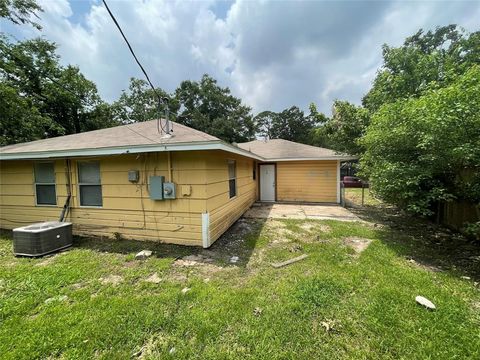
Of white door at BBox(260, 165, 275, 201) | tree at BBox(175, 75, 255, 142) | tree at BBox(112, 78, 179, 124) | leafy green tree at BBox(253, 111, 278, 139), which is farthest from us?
leafy green tree at BBox(253, 111, 278, 139)

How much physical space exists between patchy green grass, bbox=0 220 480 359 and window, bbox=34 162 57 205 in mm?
1663

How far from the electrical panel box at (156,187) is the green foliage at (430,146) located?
522 cm

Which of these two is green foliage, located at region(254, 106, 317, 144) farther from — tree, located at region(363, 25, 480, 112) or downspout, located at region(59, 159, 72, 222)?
downspout, located at region(59, 159, 72, 222)

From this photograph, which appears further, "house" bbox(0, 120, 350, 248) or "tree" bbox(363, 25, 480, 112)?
"tree" bbox(363, 25, 480, 112)

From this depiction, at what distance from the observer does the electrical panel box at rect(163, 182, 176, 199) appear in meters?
4.52

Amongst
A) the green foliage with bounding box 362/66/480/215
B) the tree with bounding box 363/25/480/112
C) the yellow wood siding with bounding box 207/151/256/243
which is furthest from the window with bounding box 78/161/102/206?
the tree with bounding box 363/25/480/112

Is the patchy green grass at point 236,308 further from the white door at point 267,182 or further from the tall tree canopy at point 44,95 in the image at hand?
the tall tree canopy at point 44,95

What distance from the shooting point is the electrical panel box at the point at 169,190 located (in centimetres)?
452

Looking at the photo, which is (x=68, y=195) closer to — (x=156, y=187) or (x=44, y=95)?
(x=156, y=187)

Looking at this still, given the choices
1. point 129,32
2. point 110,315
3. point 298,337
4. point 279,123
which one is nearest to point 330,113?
point 129,32

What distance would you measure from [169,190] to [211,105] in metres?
27.7

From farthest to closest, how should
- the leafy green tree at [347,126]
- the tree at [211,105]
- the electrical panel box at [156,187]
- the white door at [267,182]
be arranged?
the tree at [211,105] < the white door at [267,182] < the leafy green tree at [347,126] < the electrical panel box at [156,187]

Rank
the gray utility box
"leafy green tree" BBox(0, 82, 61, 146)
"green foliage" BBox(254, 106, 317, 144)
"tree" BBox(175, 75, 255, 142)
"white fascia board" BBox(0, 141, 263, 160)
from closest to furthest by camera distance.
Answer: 1. "white fascia board" BBox(0, 141, 263, 160)
2. the gray utility box
3. "leafy green tree" BBox(0, 82, 61, 146)
4. "tree" BBox(175, 75, 255, 142)
5. "green foliage" BBox(254, 106, 317, 144)

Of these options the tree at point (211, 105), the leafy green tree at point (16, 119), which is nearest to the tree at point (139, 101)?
the tree at point (211, 105)
